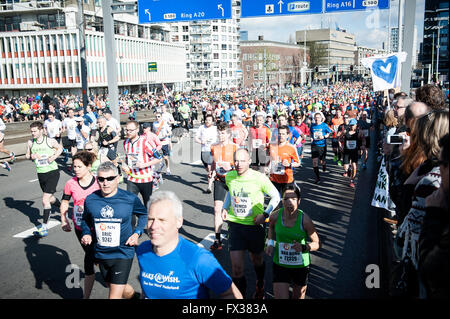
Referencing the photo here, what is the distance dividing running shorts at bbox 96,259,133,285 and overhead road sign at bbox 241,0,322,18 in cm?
1101

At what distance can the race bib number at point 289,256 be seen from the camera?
13.4ft

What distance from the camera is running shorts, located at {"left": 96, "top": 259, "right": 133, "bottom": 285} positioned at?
4.17 metres

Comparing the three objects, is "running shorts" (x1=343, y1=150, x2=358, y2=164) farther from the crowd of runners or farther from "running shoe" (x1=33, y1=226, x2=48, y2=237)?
"running shoe" (x1=33, y1=226, x2=48, y2=237)

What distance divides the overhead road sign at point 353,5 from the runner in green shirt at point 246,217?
31.6 feet

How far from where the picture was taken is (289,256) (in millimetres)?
4109

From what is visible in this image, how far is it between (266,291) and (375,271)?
5.36 ft

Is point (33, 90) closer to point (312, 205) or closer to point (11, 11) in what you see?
point (11, 11)

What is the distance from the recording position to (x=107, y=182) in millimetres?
4227

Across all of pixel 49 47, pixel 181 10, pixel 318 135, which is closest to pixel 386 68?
pixel 318 135

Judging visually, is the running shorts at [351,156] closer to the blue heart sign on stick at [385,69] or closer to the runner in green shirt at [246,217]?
the blue heart sign on stick at [385,69]

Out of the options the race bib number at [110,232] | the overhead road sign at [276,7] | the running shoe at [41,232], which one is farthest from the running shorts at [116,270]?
the overhead road sign at [276,7]

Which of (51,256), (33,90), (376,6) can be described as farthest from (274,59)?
(51,256)

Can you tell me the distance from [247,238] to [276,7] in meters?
10.4

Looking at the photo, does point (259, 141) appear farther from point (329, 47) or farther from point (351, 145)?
point (329, 47)
